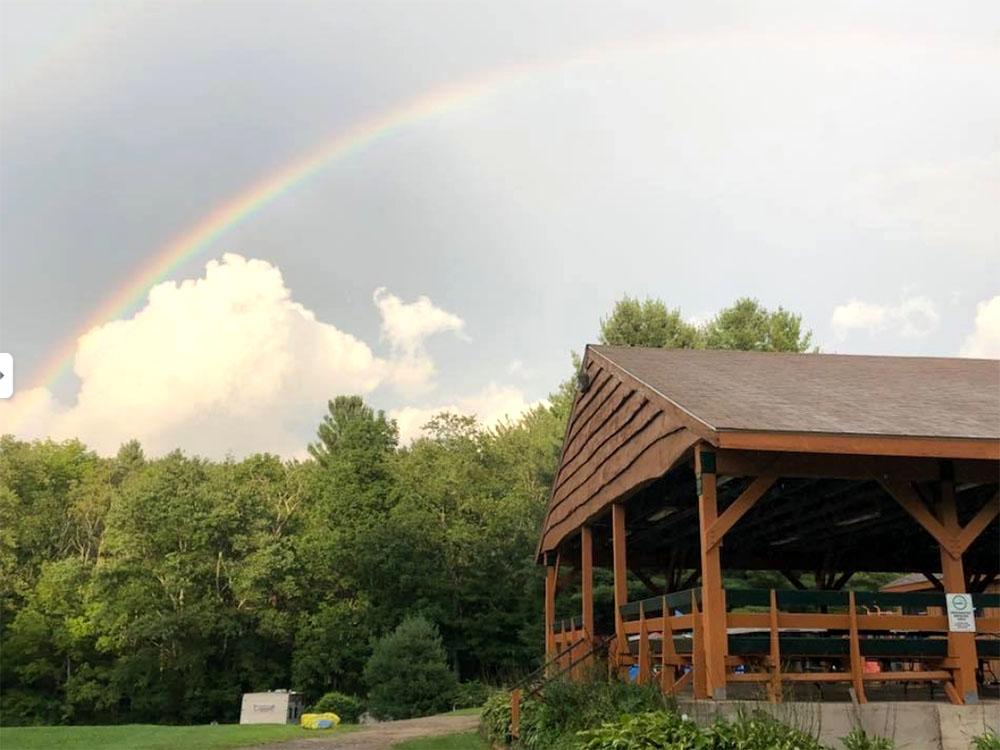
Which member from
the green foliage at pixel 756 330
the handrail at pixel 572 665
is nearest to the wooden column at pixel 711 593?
the handrail at pixel 572 665

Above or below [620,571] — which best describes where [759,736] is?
below

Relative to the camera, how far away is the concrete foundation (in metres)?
7.75

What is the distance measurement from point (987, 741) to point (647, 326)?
32100 millimetres

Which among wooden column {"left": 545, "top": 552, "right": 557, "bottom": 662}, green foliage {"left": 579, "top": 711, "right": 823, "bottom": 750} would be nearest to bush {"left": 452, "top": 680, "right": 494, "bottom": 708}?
wooden column {"left": 545, "top": 552, "right": 557, "bottom": 662}

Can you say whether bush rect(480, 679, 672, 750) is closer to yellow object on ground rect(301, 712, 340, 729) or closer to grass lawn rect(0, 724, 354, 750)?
grass lawn rect(0, 724, 354, 750)

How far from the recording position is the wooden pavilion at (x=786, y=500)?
8.18m

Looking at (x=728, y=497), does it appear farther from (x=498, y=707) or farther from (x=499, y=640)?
(x=499, y=640)

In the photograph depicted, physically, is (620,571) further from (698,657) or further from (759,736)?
(759,736)

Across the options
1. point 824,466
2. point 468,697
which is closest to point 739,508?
point 824,466

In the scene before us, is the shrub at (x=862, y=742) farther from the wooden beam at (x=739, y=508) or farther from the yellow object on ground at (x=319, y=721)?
the yellow object on ground at (x=319, y=721)

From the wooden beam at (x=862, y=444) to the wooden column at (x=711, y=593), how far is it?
28.1 inches

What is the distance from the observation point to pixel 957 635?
847cm

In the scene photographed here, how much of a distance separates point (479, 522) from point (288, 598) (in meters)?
8.92

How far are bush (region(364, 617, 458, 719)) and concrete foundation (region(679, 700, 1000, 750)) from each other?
64.7ft
